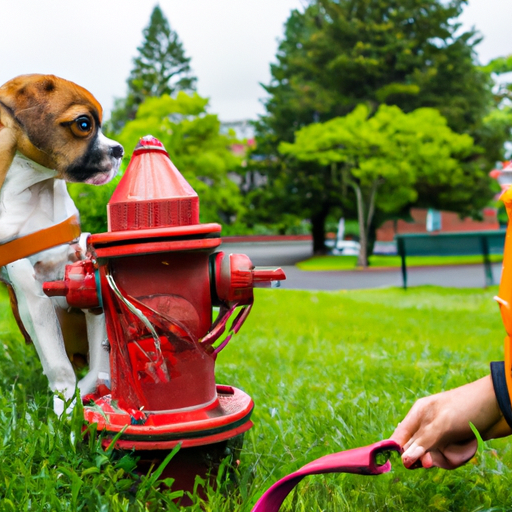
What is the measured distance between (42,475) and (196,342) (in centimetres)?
44

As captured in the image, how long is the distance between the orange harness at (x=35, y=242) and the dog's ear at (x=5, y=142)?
169 mm

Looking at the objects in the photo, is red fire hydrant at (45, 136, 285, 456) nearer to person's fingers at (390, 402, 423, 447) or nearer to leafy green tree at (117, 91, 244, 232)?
person's fingers at (390, 402, 423, 447)

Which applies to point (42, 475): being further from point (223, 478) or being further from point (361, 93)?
point (361, 93)

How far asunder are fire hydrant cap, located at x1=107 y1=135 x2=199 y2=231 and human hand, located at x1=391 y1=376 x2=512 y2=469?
26.3 inches

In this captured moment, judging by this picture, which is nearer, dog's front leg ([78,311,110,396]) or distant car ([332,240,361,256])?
dog's front leg ([78,311,110,396])

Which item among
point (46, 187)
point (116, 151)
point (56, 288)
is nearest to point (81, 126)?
point (116, 151)

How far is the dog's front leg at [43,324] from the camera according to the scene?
1.55m

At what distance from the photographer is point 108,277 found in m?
1.33

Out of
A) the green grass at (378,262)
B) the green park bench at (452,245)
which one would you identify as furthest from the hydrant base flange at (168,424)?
the green grass at (378,262)

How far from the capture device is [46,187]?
1.63m

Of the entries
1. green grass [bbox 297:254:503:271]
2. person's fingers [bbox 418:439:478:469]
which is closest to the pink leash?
person's fingers [bbox 418:439:478:469]

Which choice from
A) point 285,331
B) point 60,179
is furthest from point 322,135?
point 60,179

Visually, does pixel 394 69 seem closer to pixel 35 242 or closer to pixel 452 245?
pixel 452 245

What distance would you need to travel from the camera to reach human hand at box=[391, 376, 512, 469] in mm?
1108
